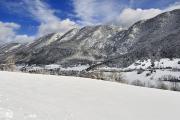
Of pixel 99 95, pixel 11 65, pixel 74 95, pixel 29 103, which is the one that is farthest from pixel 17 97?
pixel 11 65

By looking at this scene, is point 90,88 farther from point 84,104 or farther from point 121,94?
point 84,104

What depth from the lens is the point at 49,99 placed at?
892 centimetres

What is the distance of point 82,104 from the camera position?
855cm

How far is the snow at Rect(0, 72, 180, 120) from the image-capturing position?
7094 millimetres

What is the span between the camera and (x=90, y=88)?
11.6 metres

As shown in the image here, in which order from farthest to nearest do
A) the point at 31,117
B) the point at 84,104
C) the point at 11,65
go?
the point at 11,65, the point at 84,104, the point at 31,117

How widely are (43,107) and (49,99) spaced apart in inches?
48.2

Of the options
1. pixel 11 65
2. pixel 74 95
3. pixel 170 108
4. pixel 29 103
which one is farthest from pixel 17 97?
pixel 11 65

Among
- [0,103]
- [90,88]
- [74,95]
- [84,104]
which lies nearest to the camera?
[0,103]

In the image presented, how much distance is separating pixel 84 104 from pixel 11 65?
701 inches

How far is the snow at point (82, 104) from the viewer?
7094mm

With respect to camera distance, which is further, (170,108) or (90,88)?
(90,88)

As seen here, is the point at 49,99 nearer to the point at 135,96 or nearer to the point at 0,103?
the point at 0,103

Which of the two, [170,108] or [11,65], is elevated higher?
[11,65]
